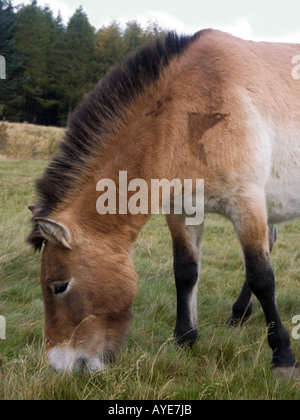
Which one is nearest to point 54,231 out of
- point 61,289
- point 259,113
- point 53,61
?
point 61,289

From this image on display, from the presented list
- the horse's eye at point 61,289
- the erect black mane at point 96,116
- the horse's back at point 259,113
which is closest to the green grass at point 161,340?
the horse's eye at point 61,289

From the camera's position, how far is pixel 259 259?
3.09 meters

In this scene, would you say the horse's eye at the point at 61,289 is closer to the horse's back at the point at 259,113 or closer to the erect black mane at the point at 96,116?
the erect black mane at the point at 96,116

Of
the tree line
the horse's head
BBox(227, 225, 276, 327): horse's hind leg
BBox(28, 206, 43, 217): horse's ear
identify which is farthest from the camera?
the tree line

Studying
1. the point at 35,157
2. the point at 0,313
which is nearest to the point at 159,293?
the point at 0,313

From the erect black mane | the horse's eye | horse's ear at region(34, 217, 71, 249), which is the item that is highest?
the erect black mane

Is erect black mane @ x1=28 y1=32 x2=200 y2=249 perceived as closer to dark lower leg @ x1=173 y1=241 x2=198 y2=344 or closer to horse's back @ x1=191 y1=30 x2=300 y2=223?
horse's back @ x1=191 y1=30 x2=300 y2=223

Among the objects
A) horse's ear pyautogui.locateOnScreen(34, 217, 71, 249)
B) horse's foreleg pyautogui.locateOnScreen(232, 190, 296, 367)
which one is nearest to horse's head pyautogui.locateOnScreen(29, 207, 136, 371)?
horse's ear pyautogui.locateOnScreen(34, 217, 71, 249)

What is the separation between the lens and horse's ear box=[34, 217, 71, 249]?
242cm

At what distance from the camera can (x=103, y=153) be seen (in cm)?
288

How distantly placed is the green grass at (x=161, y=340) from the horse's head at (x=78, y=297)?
133 millimetres

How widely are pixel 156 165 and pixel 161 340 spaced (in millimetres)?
1518

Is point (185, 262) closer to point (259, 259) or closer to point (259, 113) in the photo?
point (259, 259)
